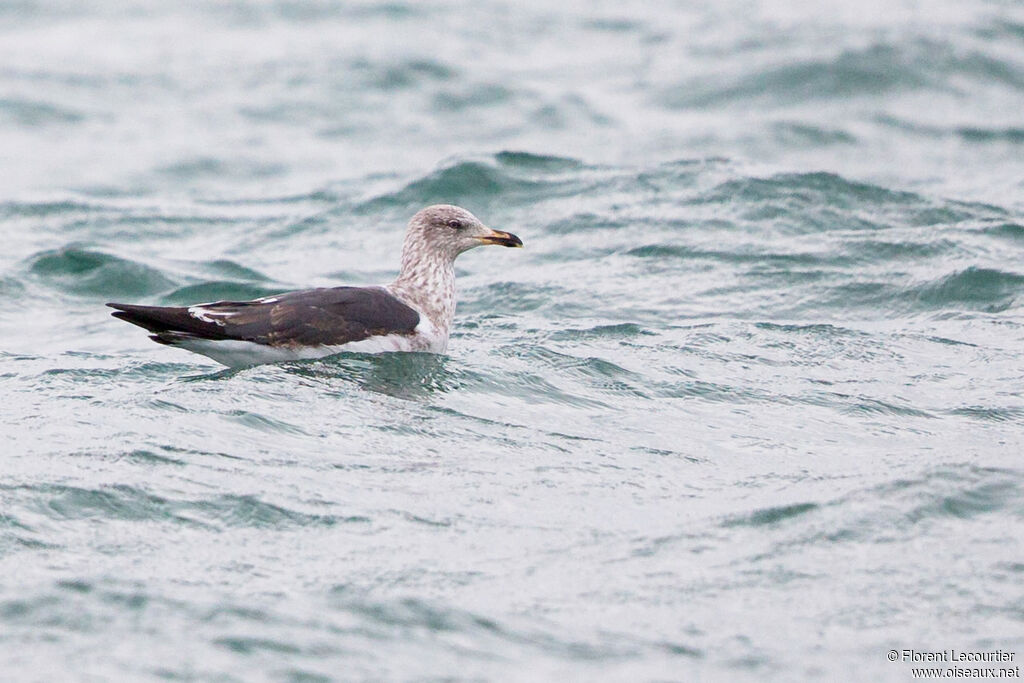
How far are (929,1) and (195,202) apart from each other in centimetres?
1404

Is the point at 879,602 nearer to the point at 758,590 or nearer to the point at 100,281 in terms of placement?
the point at 758,590

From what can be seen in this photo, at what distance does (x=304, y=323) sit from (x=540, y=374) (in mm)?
1697

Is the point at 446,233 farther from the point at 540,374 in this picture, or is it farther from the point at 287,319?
the point at 287,319

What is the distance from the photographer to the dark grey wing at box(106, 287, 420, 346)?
10.4 meters

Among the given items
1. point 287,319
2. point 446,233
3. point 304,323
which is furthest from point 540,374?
point 287,319

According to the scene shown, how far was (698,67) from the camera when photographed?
79.9ft

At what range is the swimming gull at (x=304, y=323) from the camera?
34.1 feet

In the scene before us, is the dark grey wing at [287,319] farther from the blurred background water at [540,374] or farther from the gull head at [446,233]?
the gull head at [446,233]

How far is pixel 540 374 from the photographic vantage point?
11172 mm

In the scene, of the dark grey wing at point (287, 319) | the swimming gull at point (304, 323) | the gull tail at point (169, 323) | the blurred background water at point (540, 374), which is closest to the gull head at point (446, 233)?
the swimming gull at point (304, 323)

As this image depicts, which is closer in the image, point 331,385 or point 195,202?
point 331,385

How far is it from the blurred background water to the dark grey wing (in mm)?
228

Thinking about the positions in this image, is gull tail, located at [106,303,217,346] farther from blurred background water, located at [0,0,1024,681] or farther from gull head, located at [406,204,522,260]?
gull head, located at [406,204,522,260]

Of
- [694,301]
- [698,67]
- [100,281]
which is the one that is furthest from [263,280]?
[698,67]
